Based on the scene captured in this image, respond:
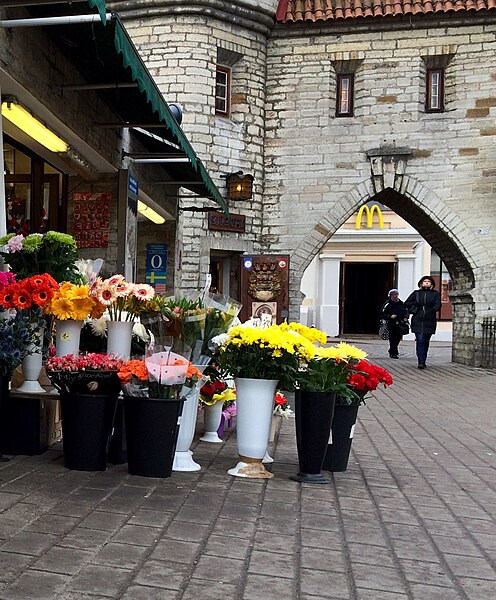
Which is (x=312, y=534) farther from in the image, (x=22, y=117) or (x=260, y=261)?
(x=260, y=261)

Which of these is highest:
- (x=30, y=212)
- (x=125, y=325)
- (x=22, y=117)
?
(x=22, y=117)

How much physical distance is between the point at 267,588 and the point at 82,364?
82.1 inches

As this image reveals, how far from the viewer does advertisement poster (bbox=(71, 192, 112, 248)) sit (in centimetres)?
968

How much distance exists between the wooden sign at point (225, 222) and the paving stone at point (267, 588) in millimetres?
13189

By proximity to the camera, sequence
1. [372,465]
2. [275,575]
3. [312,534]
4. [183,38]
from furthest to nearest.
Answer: [183,38] < [372,465] < [312,534] < [275,575]

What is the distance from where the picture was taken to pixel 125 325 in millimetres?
5035

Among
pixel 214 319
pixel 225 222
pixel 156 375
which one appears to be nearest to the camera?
pixel 156 375

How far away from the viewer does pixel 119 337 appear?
5.07m

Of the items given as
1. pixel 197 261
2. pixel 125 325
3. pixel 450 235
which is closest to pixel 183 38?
pixel 197 261

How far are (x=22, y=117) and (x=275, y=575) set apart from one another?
5.18m

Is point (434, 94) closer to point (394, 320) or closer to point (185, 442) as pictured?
point (394, 320)

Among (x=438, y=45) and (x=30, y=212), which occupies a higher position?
(x=438, y=45)

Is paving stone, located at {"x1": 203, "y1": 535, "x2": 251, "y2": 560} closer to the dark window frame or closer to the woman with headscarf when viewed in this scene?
the dark window frame

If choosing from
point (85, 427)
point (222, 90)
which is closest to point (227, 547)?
point (85, 427)
